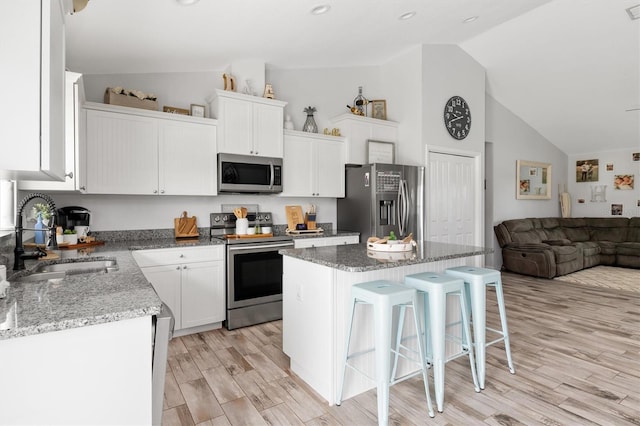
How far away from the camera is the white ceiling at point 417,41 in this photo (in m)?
2.78

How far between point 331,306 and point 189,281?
1.67 m

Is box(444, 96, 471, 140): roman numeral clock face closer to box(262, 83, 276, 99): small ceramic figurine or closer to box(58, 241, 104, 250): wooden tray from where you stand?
box(262, 83, 276, 99): small ceramic figurine

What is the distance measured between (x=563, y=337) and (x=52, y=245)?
14.4 ft

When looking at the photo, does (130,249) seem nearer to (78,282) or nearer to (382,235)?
(78,282)

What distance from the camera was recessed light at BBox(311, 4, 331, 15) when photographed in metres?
3.02

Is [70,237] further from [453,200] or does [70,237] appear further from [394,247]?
[453,200]

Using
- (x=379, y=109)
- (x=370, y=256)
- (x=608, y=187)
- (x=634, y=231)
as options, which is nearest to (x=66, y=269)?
(x=370, y=256)

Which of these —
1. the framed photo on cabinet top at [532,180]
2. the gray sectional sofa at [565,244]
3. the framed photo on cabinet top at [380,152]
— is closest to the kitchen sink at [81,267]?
the framed photo on cabinet top at [380,152]

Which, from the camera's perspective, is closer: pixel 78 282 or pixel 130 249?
pixel 78 282

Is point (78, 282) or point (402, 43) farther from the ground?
point (402, 43)

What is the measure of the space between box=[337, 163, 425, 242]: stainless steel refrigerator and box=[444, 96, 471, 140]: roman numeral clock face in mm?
885

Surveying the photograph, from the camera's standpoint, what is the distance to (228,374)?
2.59 metres

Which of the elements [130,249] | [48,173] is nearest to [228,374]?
[130,249]

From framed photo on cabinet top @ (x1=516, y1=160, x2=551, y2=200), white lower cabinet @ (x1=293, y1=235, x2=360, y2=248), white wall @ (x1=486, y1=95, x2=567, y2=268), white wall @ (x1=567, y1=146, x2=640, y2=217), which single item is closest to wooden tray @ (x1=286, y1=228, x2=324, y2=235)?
white lower cabinet @ (x1=293, y1=235, x2=360, y2=248)
